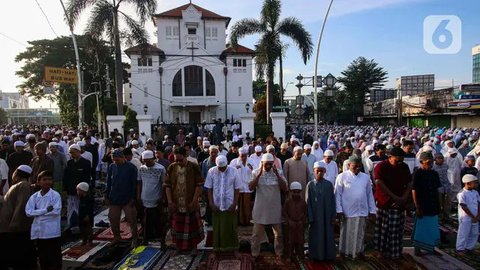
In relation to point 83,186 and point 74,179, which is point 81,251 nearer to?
point 83,186

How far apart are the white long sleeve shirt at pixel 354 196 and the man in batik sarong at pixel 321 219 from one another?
0.62 feet

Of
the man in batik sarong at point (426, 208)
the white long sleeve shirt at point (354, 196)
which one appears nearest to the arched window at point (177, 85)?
the white long sleeve shirt at point (354, 196)

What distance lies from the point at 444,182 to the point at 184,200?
5.53 meters

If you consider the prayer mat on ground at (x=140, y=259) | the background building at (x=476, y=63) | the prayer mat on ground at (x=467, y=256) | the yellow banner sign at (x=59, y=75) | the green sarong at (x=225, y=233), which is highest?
the background building at (x=476, y=63)

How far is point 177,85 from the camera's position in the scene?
34875mm

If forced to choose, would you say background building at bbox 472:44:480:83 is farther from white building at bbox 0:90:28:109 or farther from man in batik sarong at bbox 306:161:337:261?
white building at bbox 0:90:28:109

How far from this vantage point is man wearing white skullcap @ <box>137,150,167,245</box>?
20.2ft

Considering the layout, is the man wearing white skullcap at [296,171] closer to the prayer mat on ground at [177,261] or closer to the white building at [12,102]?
the prayer mat on ground at [177,261]

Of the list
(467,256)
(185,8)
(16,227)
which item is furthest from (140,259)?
(185,8)

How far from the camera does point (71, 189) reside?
6.63 m

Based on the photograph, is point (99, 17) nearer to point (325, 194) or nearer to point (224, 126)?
point (224, 126)

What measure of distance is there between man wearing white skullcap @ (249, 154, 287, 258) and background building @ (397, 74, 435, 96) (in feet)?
203

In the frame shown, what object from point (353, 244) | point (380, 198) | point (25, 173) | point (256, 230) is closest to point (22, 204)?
point (25, 173)

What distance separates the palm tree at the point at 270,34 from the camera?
76.1ft
